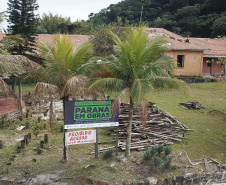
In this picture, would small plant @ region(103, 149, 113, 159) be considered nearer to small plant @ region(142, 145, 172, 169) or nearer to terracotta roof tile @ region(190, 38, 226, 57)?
small plant @ region(142, 145, 172, 169)

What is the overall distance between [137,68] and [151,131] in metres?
4.03

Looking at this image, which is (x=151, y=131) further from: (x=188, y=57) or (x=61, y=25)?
(x=61, y=25)

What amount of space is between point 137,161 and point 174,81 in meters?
3.00

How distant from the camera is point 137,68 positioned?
727 centimetres

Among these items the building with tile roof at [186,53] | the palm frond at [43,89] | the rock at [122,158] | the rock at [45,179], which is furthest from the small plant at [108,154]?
the building with tile roof at [186,53]

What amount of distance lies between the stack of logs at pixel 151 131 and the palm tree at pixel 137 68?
2240 mm

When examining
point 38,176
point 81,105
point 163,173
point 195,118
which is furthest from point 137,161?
point 195,118

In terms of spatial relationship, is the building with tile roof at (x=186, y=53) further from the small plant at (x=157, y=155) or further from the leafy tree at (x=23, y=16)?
the small plant at (x=157, y=155)

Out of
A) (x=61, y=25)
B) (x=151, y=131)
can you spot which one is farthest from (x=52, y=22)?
(x=151, y=131)

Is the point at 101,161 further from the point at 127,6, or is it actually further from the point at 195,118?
the point at 127,6

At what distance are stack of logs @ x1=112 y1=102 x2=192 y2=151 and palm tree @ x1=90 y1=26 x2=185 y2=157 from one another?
7.35 ft

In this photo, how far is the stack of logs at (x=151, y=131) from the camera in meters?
9.36

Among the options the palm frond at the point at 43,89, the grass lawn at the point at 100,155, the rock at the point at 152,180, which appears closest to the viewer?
Answer: the palm frond at the point at 43,89

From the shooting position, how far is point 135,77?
7238 mm
